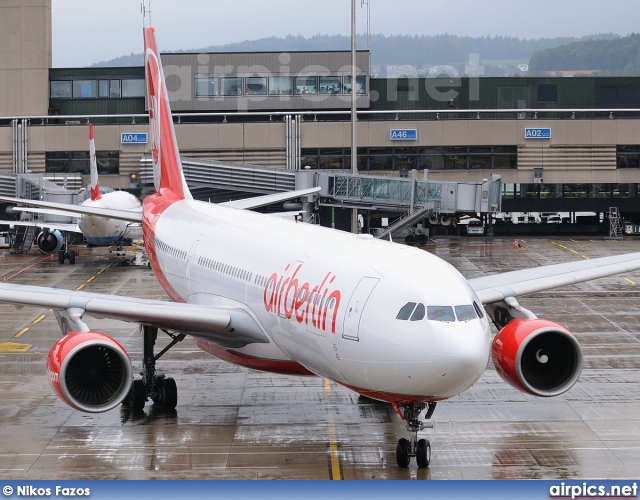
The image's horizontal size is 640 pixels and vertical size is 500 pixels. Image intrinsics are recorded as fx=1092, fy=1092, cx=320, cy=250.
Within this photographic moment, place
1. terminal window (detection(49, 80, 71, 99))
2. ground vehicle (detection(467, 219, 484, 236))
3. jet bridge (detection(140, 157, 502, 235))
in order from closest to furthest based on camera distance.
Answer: jet bridge (detection(140, 157, 502, 235))
ground vehicle (detection(467, 219, 484, 236))
terminal window (detection(49, 80, 71, 99))

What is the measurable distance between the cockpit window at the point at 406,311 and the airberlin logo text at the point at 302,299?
1538 mm

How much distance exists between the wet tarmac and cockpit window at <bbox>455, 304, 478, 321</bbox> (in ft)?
11.2

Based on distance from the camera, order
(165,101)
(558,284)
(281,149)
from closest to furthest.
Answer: (558,284), (165,101), (281,149)

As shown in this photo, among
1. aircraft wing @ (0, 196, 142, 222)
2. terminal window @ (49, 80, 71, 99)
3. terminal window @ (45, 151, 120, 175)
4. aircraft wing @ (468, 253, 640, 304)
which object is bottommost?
aircraft wing @ (468, 253, 640, 304)

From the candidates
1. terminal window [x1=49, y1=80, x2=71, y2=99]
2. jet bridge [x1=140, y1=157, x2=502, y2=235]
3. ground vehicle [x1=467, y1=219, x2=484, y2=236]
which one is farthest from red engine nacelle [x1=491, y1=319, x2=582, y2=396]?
terminal window [x1=49, y1=80, x2=71, y2=99]

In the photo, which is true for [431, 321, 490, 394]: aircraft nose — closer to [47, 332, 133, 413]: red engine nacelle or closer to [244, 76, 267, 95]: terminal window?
[47, 332, 133, 413]: red engine nacelle

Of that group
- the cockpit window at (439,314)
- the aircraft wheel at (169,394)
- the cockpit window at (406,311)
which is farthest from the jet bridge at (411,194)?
the cockpit window at (439,314)

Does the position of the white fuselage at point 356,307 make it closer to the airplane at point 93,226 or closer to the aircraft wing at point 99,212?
the aircraft wing at point 99,212

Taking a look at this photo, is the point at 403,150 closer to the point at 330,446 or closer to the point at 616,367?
Result: the point at 616,367

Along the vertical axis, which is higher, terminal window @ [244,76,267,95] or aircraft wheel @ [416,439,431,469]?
terminal window @ [244,76,267,95]

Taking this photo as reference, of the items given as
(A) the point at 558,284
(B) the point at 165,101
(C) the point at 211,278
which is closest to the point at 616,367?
(A) the point at 558,284

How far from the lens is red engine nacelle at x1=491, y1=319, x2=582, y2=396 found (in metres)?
21.2

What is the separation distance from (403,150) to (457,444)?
5525 centimetres

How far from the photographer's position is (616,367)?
31.2 meters
